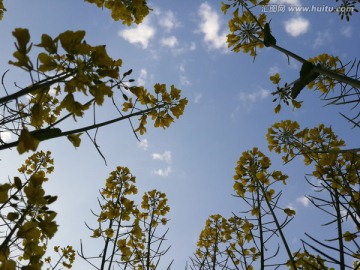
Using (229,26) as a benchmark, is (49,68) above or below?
below

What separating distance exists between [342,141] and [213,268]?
124 inches

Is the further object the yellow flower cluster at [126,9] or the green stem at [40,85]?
the yellow flower cluster at [126,9]

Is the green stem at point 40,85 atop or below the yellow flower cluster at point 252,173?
below

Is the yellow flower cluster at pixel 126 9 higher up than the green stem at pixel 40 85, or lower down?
higher up

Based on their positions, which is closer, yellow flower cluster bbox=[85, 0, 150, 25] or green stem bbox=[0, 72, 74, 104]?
green stem bbox=[0, 72, 74, 104]

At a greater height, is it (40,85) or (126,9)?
(126,9)

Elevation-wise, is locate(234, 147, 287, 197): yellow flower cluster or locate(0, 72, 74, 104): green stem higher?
locate(234, 147, 287, 197): yellow flower cluster

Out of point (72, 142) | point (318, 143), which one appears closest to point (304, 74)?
point (72, 142)

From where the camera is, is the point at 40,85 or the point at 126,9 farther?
the point at 126,9

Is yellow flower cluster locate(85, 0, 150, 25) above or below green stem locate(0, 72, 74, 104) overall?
above

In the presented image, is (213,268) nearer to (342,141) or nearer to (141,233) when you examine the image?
(141,233)

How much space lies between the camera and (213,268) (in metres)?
5.23

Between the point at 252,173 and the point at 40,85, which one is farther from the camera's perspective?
the point at 252,173

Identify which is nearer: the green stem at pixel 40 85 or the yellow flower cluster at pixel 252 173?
the green stem at pixel 40 85
